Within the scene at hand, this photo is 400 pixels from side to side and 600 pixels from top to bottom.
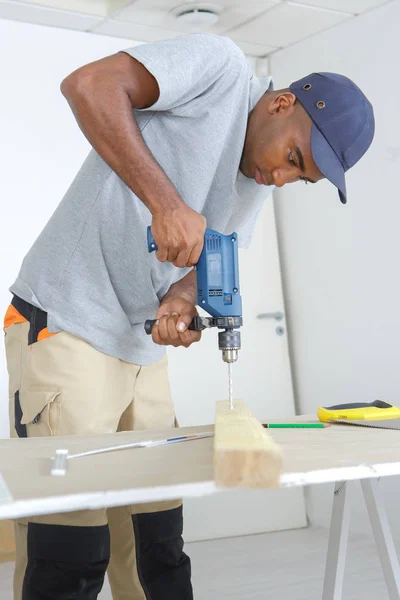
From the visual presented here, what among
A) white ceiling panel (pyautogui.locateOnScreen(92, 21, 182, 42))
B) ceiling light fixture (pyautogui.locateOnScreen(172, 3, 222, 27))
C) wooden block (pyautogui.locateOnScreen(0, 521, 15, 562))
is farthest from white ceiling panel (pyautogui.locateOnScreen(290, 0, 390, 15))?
wooden block (pyautogui.locateOnScreen(0, 521, 15, 562))

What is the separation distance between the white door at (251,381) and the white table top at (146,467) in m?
2.30

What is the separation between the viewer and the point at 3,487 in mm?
1048

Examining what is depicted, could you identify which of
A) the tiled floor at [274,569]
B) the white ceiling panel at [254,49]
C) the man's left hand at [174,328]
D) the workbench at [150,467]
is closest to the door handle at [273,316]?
the tiled floor at [274,569]

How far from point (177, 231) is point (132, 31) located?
255 cm

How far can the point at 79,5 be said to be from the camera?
3516 mm

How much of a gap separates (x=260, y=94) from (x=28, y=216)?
1985 millimetres

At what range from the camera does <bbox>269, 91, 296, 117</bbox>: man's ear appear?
1.80 m

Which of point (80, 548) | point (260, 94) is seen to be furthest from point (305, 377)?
point (80, 548)

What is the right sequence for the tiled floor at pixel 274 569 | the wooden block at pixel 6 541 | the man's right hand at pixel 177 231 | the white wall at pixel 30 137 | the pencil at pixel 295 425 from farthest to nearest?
the white wall at pixel 30 137
the wooden block at pixel 6 541
the tiled floor at pixel 274 569
the pencil at pixel 295 425
the man's right hand at pixel 177 231

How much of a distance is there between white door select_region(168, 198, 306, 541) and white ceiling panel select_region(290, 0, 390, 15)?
1028mm

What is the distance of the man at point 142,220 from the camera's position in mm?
1625

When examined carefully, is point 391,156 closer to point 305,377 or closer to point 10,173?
point 305,377

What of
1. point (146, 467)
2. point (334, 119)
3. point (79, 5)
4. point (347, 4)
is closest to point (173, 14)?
point (79, 5)

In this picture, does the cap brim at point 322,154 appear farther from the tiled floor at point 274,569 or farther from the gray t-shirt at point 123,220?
the tiled floor at point 274,569
